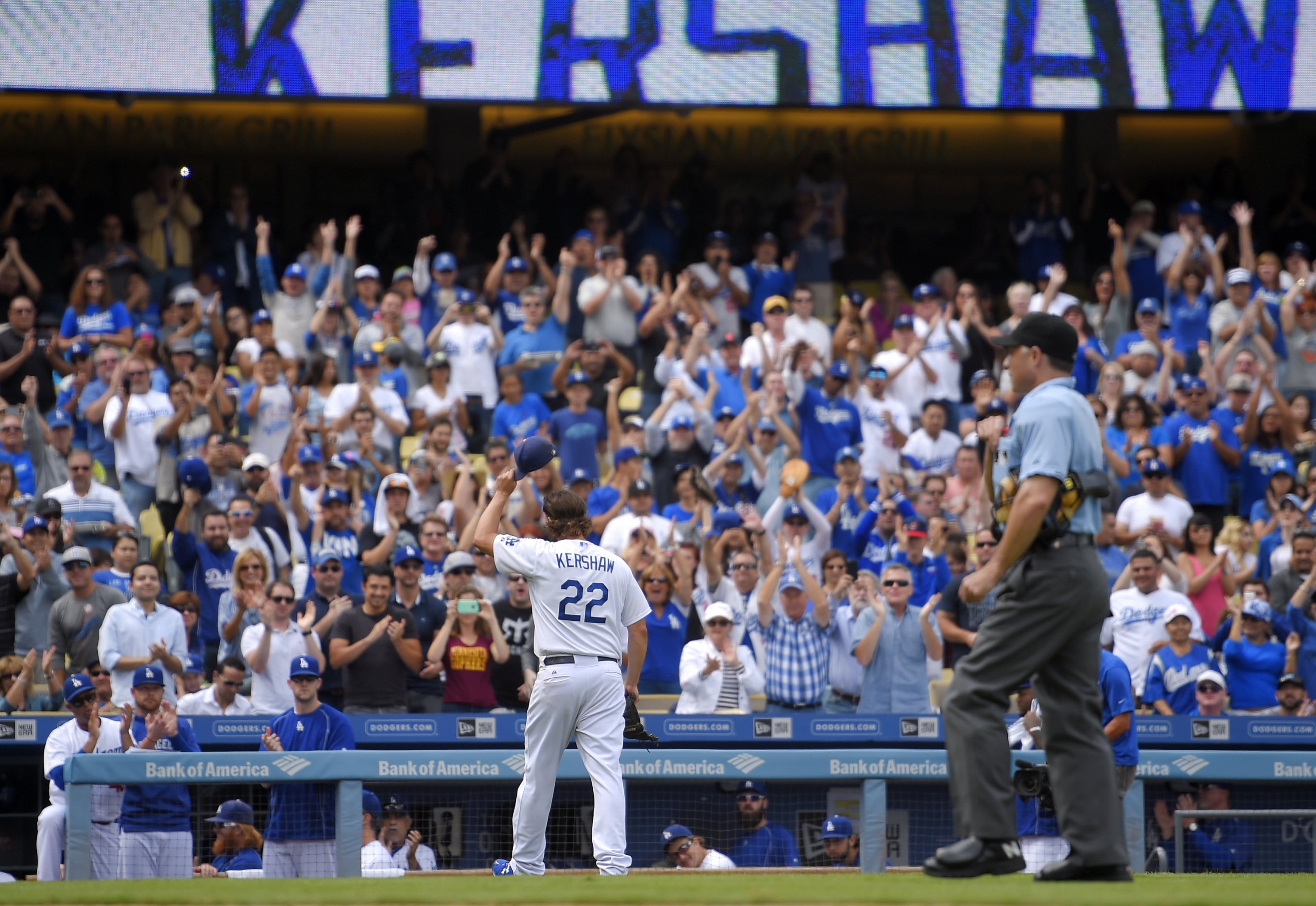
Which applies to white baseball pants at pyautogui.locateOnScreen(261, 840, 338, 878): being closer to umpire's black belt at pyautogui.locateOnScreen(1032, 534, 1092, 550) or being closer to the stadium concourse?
the stadium concourse

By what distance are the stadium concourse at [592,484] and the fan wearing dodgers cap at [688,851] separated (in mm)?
33

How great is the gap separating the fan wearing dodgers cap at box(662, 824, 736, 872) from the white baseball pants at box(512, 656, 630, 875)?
2474mm

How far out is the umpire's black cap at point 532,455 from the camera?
23.5 ft

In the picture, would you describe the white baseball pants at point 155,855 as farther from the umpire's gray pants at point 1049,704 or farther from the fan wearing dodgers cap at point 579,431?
the fan wearing dodgers cap at point 579,431

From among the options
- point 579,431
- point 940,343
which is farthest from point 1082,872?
point 940,343

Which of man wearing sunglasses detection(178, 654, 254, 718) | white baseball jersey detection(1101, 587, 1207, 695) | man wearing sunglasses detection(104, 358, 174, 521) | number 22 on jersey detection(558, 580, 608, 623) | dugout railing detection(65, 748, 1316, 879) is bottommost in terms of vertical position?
dugout railing detection(65, 748, 1316, 879)

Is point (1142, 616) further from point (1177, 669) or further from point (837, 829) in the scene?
point (837, 829)

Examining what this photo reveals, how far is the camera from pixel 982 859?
5.23m

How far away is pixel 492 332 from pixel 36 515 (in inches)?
195

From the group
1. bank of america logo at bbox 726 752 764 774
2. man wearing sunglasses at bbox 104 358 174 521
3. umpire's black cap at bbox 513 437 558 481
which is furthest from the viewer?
man wearing sunglasses at bbox 104 358 174 521

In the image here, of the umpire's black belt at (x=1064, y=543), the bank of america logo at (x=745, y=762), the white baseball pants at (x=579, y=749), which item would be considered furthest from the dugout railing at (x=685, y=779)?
the umpire's black belt at (x=1064, y=543)

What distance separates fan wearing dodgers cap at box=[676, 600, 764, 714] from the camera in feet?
37.7

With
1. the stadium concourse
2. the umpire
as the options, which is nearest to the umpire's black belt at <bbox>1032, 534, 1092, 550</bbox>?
the umpire

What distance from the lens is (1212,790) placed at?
31.4 feet
